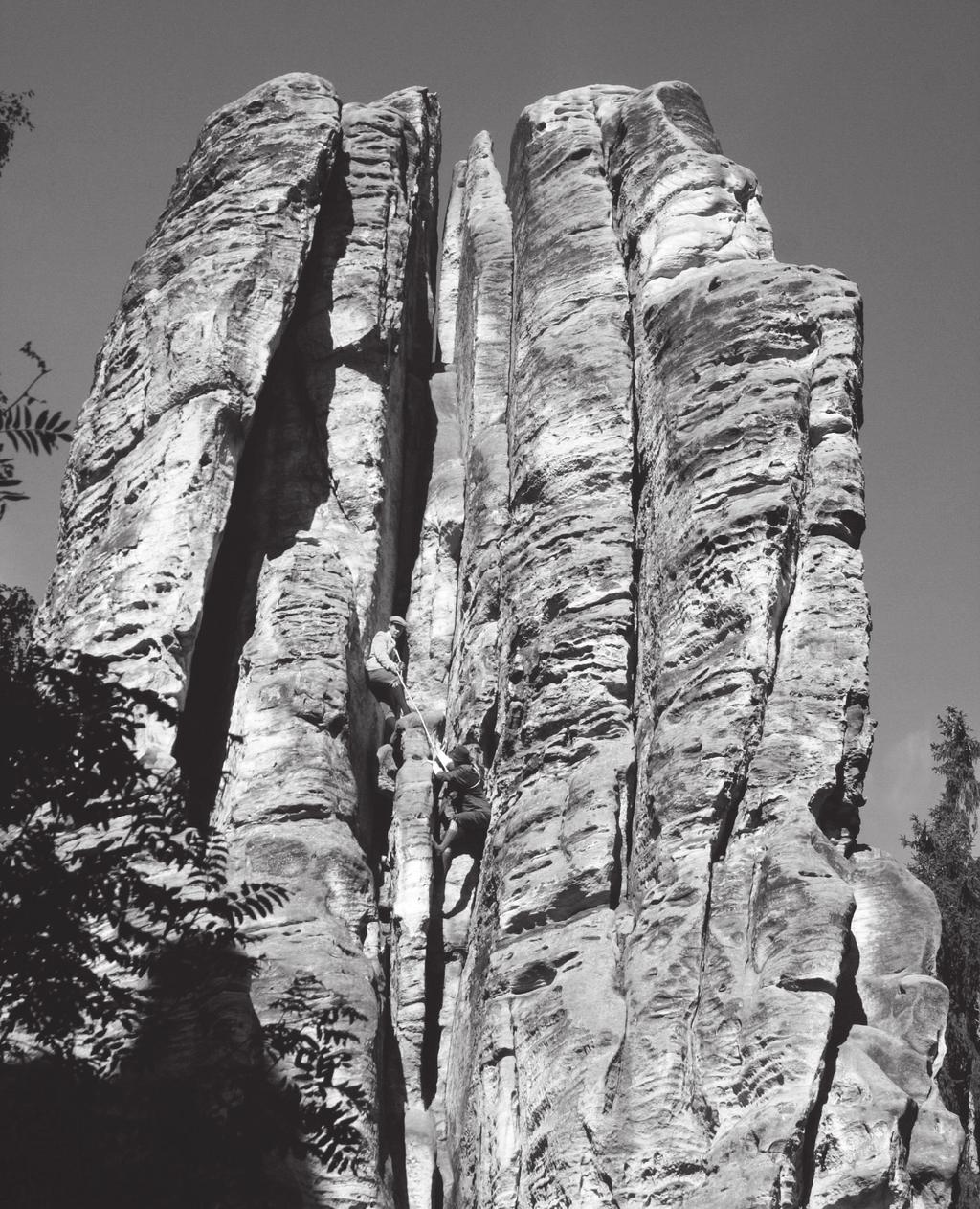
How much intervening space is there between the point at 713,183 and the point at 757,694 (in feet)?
25.1

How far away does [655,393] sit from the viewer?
1634 cm

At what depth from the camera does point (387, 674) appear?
54.5 ft

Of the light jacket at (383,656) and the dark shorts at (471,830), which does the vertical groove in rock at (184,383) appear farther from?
the dark shorts at (471,830)

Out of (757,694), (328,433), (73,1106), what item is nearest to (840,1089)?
(757,694)

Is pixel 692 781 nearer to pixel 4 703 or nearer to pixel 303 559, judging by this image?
pixel 303 559

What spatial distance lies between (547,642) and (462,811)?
185 cm

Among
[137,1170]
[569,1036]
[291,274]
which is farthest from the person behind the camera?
[291,274]

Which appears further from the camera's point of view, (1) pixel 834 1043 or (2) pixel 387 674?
(2) pixel 387 674

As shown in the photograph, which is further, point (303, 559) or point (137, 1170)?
point (303, 559)

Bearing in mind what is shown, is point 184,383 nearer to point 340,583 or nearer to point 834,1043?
point 340,583

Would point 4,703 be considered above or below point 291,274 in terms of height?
below

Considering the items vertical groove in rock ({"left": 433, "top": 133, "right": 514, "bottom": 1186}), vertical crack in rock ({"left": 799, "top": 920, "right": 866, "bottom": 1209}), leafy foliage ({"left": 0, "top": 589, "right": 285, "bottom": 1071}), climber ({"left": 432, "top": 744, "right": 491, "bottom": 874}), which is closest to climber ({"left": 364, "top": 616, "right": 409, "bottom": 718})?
vertical groove in rock ({"left": 433, "top": 133, "right": 514, "bottom": 1186})

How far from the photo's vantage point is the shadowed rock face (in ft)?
38.2

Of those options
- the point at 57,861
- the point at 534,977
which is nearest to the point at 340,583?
the point at 534,977
